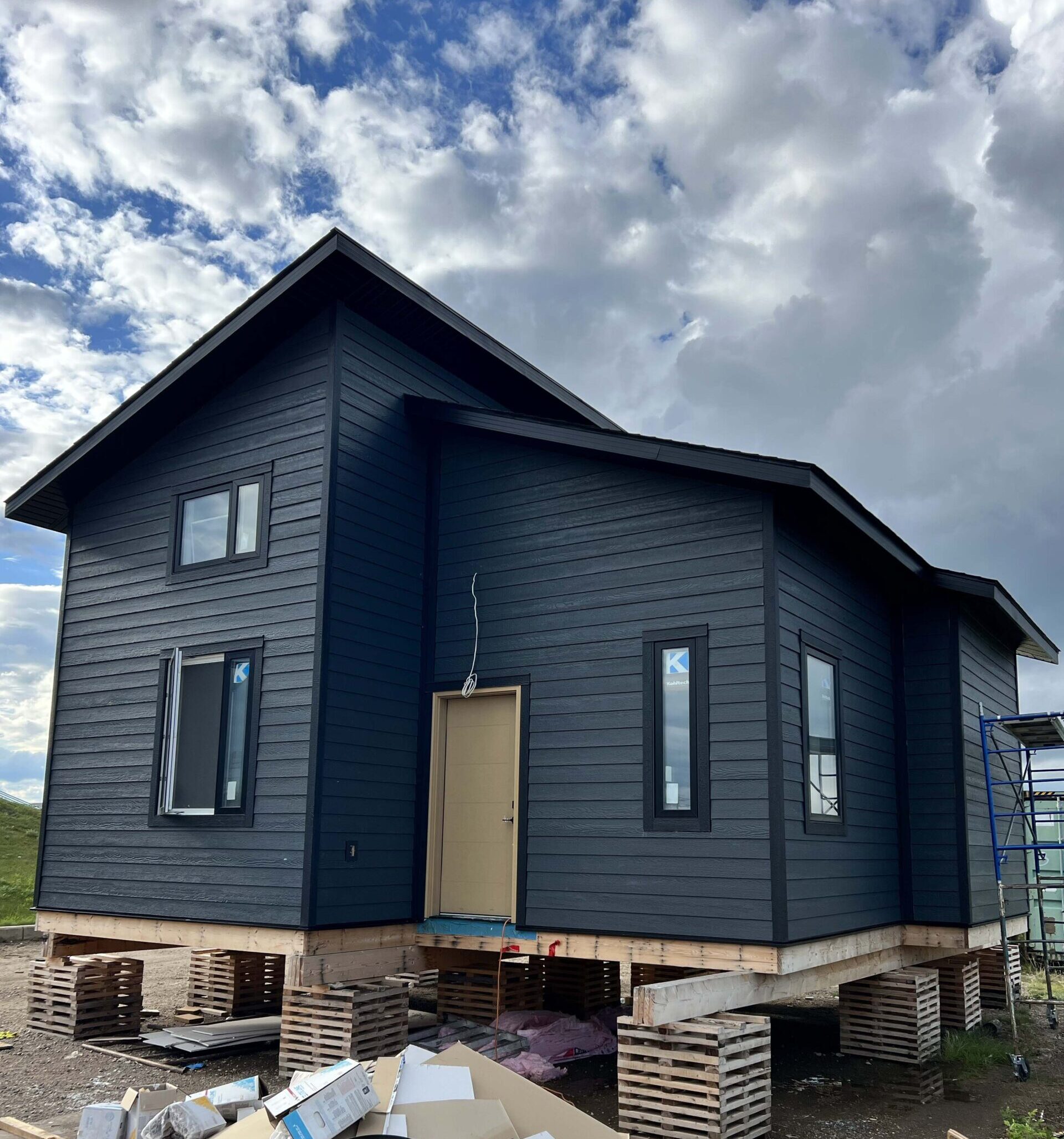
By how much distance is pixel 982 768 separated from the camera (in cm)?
1127

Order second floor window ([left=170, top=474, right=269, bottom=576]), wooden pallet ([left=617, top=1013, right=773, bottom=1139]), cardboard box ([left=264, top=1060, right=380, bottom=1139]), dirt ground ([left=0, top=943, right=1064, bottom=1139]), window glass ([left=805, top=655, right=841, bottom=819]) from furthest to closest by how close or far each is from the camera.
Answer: second floor window ([left=170, top=474, right=269, bottom=576])
window glass ([left=805, top=655, right=841, bottom=819])
dirt ground ([left=0, top=943, right=1064, bottom=1139])
wooden pallet ([left=617, top=1013, right=773, bottom=1139])
cardboard box ([left=264, top=1060, right=380, bottom=1139])

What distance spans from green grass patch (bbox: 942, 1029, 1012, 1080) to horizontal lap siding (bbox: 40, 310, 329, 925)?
5.94 m

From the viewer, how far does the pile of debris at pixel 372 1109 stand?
16.1 ft

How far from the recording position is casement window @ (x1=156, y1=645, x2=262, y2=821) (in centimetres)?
891

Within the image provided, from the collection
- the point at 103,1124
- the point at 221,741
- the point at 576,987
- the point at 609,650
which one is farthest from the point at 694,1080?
the point at 221,741

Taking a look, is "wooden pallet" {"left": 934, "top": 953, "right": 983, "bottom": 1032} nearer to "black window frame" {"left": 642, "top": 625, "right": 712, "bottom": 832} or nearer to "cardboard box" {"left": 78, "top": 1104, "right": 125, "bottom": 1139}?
"black window frame" {"left": 642, "top": 625, "right": 712, "bottom": 832}

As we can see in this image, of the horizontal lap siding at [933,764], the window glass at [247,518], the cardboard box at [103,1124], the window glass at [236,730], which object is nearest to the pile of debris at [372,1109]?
the cardboard box at [103,1124]

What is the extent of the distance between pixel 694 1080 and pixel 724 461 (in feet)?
13.9

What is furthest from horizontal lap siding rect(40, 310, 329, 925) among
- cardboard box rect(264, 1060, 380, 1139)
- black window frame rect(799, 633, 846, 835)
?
black window frame rect(799, 633, 846, 835)

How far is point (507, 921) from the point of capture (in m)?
8.65

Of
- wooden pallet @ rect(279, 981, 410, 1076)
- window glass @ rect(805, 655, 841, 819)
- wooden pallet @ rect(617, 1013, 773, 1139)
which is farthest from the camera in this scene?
window glass @ rect(805, 655, 841, 819)

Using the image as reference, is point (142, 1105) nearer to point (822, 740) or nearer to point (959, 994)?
point (822, 740)

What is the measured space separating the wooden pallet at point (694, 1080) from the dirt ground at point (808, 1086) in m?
0.52

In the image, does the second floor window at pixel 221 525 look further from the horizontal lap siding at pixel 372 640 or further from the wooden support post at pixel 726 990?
the wooden support post at pixel 726 990
